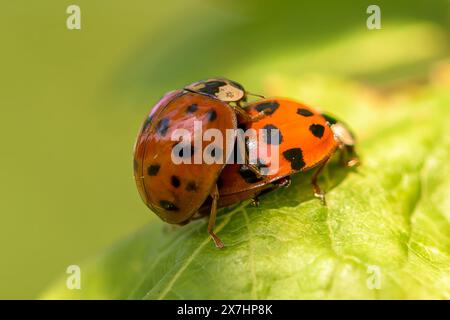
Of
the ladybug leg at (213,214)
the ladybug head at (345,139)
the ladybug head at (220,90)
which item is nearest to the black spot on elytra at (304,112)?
the ladybug head at (345,139)

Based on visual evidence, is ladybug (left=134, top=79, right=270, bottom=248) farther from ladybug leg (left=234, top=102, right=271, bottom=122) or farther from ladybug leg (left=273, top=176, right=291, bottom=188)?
ladybug leg (left=273, top=176, right=291, bottom=188)

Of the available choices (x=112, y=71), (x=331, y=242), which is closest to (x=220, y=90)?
(x=331, y=242)

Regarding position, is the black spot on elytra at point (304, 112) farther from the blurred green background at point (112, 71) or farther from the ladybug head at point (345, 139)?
the blurred green background at point (112, 71)

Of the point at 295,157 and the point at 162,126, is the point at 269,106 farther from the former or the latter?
the point at 162,126

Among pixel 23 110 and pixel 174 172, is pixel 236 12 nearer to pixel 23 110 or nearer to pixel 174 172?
pixel 174 172

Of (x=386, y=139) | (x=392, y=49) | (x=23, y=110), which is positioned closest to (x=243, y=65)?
(x=392, y=49)

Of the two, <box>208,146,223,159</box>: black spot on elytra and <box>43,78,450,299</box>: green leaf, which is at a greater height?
<box>208,146,223,159</box>: black spot on elytra

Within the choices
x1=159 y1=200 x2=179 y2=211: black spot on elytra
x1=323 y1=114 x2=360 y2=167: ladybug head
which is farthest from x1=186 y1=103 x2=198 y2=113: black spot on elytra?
x1=323 y1=114 x2=360 y2=167: ladybug head
